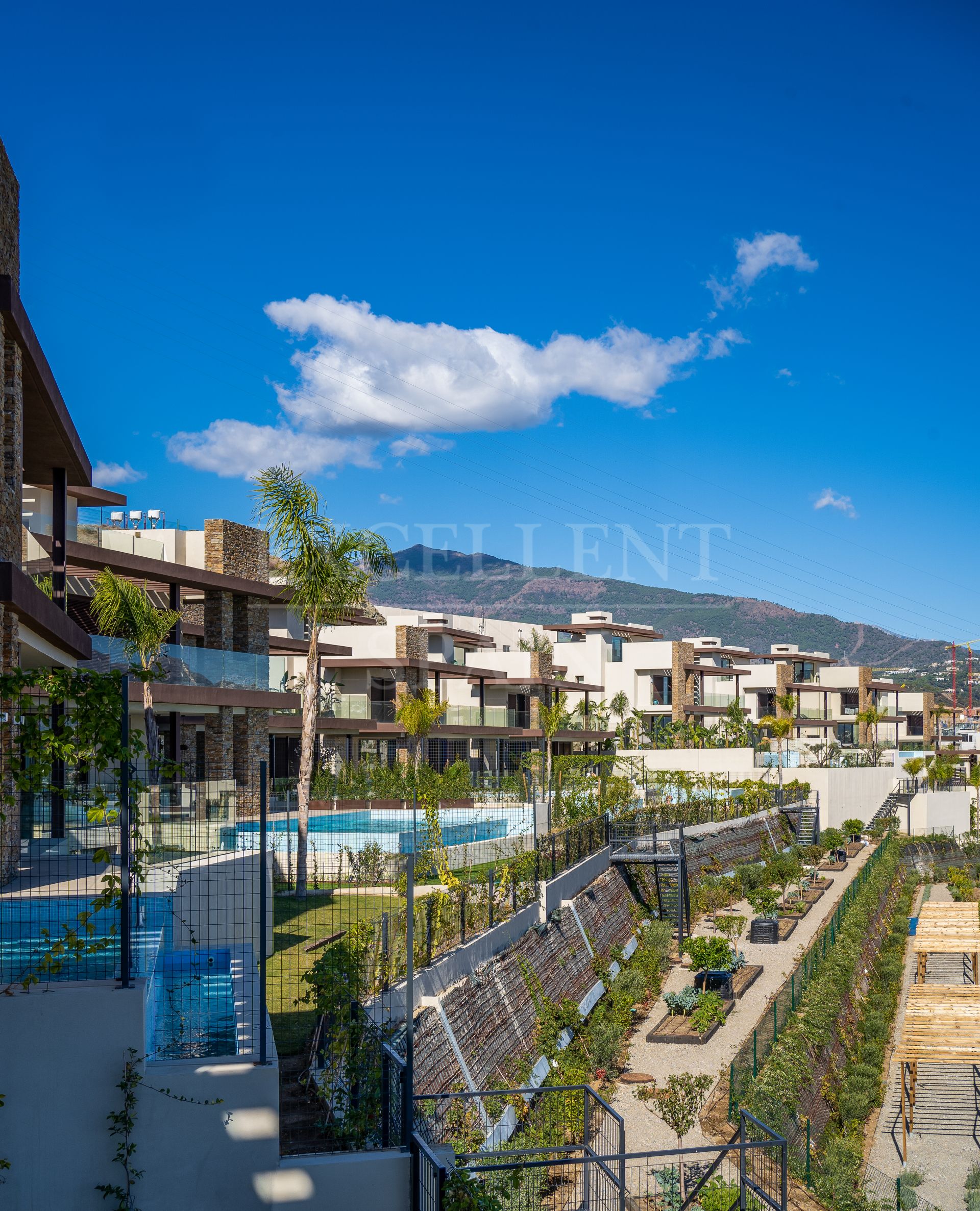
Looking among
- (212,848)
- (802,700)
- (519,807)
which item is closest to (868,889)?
(519,807)

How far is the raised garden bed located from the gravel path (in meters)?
0.10

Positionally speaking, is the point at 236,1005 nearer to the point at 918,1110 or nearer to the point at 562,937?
the point at 562,937

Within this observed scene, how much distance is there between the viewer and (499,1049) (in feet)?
52.8

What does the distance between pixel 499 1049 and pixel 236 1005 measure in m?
6.58

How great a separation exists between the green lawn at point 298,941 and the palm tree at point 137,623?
18.1 ft

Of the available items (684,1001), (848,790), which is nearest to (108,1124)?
(684,1001)

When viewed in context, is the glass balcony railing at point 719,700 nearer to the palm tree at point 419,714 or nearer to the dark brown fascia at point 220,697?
the palm tree at point 419,714

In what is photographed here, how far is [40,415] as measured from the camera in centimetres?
1577

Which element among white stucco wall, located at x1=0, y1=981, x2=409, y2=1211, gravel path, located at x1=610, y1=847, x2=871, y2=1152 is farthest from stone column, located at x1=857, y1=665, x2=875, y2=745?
white stucco wall, located at x1=0, y1=981, x2=409, y2=1211

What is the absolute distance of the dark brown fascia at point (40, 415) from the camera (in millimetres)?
13016

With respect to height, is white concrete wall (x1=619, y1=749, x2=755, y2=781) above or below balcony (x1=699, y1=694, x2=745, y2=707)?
below

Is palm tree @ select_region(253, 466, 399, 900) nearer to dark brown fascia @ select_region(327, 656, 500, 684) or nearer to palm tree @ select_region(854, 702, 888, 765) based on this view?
dark brown fascia @ select_region(327, 656, 500, 684)

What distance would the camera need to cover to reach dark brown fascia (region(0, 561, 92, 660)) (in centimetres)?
1138

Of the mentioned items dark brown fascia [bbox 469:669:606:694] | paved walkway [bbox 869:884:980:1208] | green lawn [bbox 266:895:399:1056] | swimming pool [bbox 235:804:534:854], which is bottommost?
paved walkway [bbox 869:884:980:1208]
